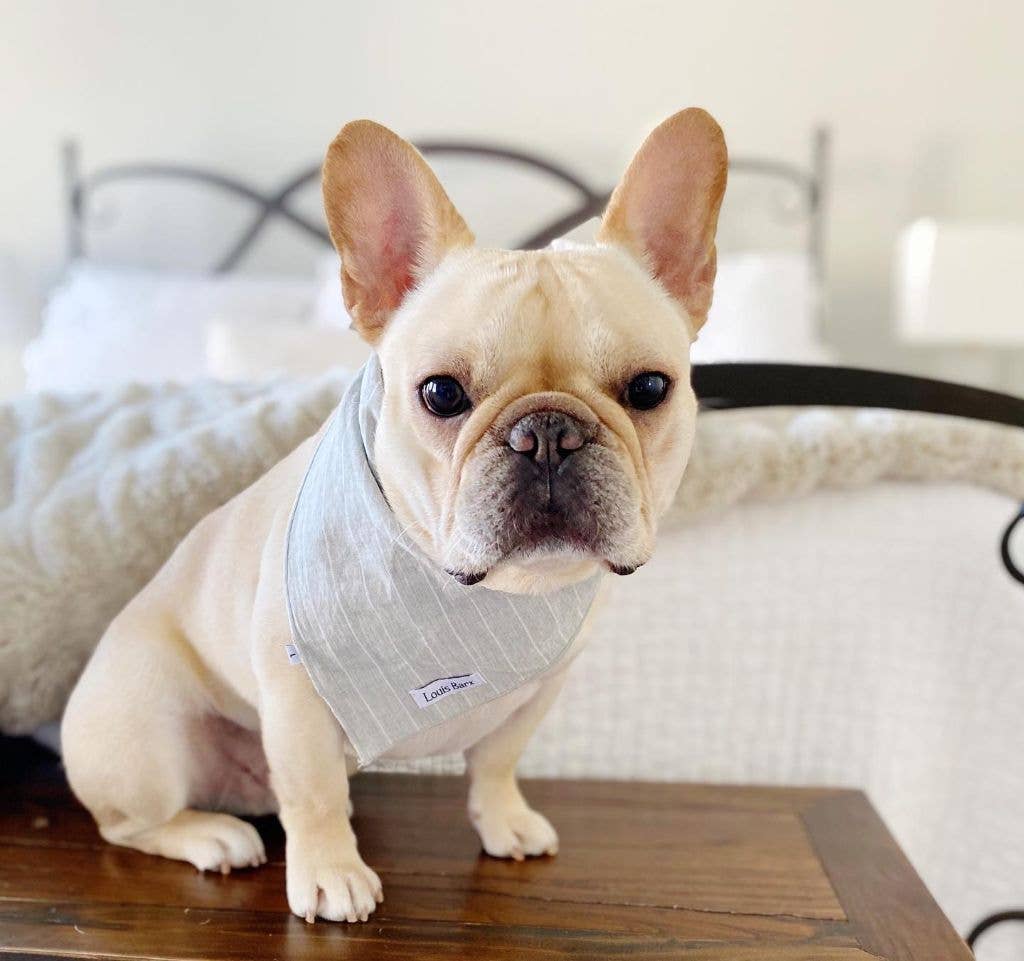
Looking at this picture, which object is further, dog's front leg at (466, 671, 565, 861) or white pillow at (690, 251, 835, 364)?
white pillow at (690, 251, 835, 364)

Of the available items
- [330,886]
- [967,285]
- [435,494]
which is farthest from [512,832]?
[967,285]

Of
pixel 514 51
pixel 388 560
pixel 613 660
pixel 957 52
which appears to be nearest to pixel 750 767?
pixel 613 660

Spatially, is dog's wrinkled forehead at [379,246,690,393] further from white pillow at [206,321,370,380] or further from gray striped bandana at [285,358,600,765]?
white pillow at [206,321,370,380]

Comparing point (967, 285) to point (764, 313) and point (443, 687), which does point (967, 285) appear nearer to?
point (764, 313)

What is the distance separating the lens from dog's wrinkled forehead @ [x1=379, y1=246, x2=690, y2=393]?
706 mm

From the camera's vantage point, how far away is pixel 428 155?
3.18 meters

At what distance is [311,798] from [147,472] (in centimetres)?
40

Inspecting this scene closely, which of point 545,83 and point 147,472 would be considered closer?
point 147,472

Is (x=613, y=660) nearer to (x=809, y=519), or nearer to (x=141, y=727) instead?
(x=809, y=519)

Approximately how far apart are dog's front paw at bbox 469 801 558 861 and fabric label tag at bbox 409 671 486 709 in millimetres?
170

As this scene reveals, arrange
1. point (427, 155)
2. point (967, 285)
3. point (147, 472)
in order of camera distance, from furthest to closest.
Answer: point (427, 155) < point (967, 285) < point (147, 472)

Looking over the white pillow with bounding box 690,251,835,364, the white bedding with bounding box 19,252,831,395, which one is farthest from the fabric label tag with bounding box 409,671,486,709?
the white pillow with bounding box 690,251,835,364

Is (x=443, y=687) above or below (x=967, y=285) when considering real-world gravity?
above

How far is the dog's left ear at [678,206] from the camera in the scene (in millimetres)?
749
